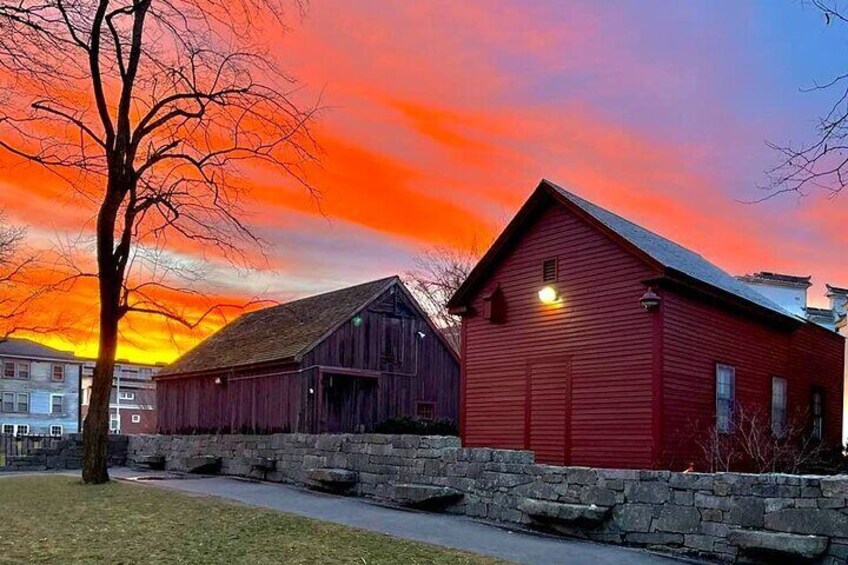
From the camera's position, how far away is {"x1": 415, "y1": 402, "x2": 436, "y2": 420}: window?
26.0 m

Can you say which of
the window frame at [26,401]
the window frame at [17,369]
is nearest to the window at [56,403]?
the window frame at [26,401]

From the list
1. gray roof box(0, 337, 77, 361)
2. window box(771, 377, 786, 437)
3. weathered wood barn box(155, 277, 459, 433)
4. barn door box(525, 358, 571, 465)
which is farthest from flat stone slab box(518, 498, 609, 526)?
gray roof box(0, 337, 77, 361)

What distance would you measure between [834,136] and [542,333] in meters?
10.3

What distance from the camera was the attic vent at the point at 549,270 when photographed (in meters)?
16.2

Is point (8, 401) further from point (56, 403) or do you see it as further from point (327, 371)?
point (327, 371)

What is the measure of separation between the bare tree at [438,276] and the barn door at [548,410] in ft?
86.9

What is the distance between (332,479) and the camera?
16266mm

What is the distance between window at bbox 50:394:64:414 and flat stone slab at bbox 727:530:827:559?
52.2 meters

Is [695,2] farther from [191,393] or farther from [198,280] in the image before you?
[191,393]

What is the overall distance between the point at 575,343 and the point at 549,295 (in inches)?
45.5

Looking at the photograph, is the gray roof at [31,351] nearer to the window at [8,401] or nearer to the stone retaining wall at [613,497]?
the window at [8,401]

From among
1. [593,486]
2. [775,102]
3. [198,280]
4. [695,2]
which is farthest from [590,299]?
[198,280]

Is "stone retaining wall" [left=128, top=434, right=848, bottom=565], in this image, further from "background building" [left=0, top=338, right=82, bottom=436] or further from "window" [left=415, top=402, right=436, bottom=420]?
"background building" [left=0, top=338, right=82, bottom=436]

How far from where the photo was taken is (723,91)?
11438 mm
